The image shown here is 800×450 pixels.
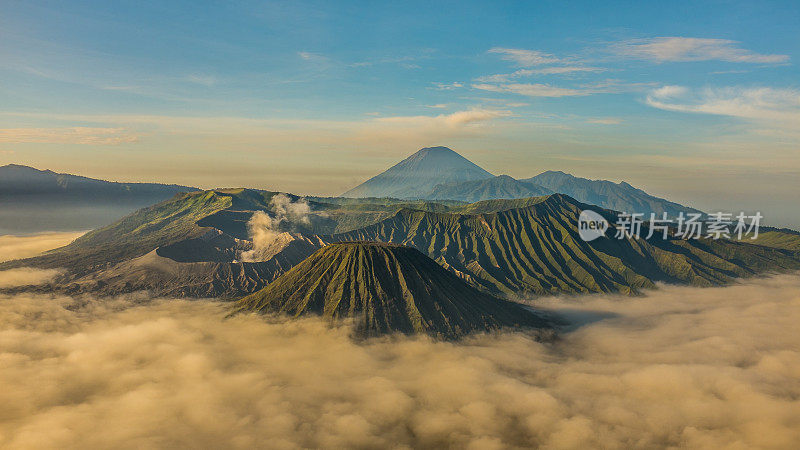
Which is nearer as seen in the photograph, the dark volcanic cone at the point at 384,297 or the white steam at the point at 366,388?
the white steam at the point at 366,388

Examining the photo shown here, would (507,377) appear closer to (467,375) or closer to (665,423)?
(467,375)

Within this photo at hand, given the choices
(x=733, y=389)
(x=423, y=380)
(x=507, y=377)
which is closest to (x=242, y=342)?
(x=423, y=380)

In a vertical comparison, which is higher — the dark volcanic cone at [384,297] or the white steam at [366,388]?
the dark volcanic cone at [384,297]

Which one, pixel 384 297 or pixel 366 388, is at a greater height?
pixel 384 297

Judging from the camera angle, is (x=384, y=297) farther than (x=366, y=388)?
Yes

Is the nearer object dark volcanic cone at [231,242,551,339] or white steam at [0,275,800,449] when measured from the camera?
white steam at [0,275,800,449]
